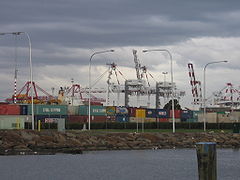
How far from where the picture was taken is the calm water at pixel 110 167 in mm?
38844

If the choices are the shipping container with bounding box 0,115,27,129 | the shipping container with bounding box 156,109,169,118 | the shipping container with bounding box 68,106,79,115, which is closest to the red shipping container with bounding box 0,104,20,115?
the shipping container with bounding box 68,106,79,115

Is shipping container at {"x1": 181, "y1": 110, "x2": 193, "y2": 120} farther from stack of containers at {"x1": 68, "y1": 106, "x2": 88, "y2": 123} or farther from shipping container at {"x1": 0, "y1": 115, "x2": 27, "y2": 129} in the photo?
shipping container at {"x1": 0, "y1": 115, "x2": 27, "y2": 129}

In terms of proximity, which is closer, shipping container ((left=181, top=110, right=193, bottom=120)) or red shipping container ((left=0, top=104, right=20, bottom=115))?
red shipping container ((left=0, top=104, right=20, bottom=115))

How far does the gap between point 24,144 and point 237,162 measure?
1948 centimetres

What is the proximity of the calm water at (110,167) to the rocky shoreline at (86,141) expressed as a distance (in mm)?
2906

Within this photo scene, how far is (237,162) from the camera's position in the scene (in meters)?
52.0

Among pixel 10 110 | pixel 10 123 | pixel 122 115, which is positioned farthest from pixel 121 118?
pixel 10 123

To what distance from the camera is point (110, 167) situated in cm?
4466

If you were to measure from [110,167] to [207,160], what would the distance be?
21.1m

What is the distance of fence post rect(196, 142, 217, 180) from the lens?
2408 cm

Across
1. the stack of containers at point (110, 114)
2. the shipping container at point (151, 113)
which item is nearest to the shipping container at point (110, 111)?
the stack of containers at point (110, 114)

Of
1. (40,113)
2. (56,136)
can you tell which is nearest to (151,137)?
(56,136)

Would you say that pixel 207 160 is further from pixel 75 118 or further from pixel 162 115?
pixel 162 115

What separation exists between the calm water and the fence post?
1408 cm
